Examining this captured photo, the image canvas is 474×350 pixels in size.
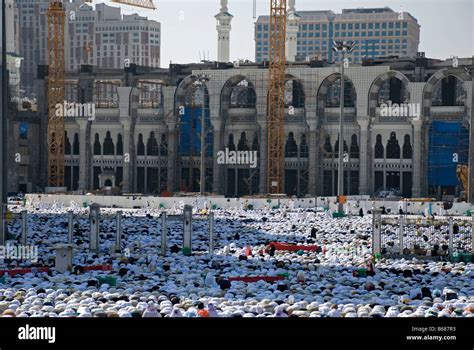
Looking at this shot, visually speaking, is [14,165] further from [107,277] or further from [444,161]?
[107,277]

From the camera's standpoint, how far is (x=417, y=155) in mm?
83188

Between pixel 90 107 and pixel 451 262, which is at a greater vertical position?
pixel 90 107

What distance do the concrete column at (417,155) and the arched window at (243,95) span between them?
1797 cm

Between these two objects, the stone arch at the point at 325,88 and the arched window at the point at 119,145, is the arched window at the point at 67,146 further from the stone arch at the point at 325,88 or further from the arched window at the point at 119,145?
the stone arch at the point at 325,88

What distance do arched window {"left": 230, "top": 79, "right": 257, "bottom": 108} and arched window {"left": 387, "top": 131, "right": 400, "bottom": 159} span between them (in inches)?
601

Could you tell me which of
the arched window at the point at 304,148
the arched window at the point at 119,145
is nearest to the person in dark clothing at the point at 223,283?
the arched window at the point at 304,148

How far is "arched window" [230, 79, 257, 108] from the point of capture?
9725 centimetres

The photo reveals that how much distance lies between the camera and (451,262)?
3064 cm

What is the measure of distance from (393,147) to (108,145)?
Answer: 26.6 meters

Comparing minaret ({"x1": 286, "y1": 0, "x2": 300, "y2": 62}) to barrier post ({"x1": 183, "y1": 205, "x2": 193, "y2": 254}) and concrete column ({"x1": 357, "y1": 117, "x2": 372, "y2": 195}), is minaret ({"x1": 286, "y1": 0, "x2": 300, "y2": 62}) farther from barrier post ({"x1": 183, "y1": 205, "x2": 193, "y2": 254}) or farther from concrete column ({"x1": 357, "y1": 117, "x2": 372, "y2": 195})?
barrier post ({"x1": 183, "y1": 205, "x2": 193, "y2": 254})

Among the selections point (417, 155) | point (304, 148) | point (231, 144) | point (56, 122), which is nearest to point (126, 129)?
point (56, 122)

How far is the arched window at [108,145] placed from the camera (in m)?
95.1
